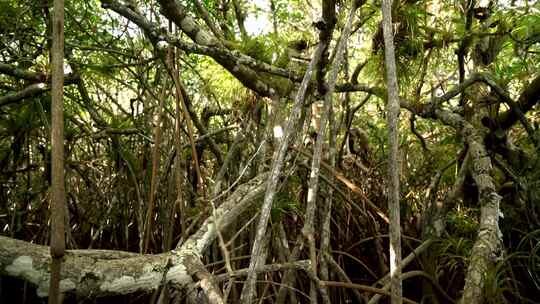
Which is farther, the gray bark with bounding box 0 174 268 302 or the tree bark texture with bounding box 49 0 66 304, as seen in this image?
the gray bark with bounding box 0 174 268 302

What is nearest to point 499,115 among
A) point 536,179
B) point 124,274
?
point 536,179

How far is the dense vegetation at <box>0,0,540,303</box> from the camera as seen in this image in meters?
1.38

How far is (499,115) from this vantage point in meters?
2.10

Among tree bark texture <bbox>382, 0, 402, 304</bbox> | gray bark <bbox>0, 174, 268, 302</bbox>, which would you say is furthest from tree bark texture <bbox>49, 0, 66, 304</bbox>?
tree bark texture <bbox>382, 0, 402, 304</bbox>

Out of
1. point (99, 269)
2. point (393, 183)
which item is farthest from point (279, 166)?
point (99, 269)

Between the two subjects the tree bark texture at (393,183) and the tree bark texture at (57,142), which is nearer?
the tree bark texture at (57,142)

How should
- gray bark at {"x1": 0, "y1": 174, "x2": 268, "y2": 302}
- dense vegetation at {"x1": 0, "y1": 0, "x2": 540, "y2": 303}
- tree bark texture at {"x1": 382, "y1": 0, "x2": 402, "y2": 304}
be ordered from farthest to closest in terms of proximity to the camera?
dense vegetation at {"x1": 0, "y1": 0, "x2": 540, "y2": 303}
gray bark at {"x1": 0, "y1": 174, "x2": 268, "y2": 302}
tree bark texture at {"x1": 382, "y1": 0, "x2": 402, "y2": 304}

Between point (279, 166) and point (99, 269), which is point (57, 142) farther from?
point (279, 166)

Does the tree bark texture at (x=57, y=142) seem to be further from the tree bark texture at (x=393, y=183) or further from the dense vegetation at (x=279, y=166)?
the tree bark texture at (x=393, y=183)

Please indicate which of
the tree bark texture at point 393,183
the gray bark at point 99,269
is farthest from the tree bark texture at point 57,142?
the tree bark texture at point 393,183

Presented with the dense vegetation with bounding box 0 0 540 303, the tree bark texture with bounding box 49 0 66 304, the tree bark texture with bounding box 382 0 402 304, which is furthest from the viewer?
the dense vegetation with bounding box 0 0 540 303

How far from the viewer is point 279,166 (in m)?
1.21

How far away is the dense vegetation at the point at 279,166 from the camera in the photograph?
1.38m

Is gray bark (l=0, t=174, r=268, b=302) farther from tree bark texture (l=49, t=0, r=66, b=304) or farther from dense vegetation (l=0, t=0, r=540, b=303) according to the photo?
tree bark texture (l=49, t=0, r=66, b=304)
